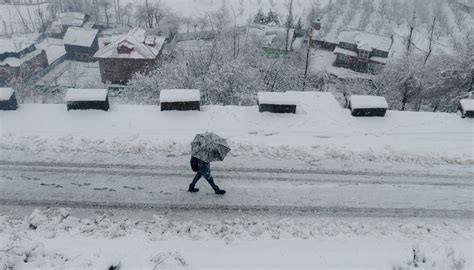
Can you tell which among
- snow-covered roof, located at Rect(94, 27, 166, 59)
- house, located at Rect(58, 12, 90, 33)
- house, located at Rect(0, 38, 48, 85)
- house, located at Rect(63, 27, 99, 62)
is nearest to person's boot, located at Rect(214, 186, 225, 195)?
snow-covered roof, located at Rect(94, 27, 166, 59)

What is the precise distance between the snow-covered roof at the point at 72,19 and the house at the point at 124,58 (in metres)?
19.9

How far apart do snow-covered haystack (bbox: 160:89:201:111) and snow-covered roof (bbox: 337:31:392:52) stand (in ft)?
133

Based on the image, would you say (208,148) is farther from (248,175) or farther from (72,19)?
(72,19)

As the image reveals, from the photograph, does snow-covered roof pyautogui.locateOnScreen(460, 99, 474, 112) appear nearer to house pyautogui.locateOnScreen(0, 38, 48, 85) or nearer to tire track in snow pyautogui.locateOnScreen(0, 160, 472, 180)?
tire track in snow pyautogui.locateOnScreen(0, 160, 472, 180)

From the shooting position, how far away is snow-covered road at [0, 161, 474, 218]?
10.1 metres

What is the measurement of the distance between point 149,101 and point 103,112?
12.3 meters

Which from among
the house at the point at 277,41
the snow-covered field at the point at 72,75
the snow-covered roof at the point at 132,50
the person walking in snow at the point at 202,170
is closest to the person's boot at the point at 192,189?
the person walking in snow at the point at 202,170

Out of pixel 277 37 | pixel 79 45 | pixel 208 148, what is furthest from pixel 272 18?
pixel 208 148

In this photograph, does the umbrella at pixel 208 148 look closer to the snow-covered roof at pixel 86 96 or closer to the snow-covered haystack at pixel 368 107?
the snow-covered roof at pixel 86 96

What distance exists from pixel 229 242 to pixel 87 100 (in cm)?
770

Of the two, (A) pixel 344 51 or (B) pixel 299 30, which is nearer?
(A) pixel 344 51

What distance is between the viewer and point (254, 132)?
13.4 m

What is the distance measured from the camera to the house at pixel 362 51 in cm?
5078

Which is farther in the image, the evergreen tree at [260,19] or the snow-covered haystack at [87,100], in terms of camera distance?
the evergreen tree at [260,19]
